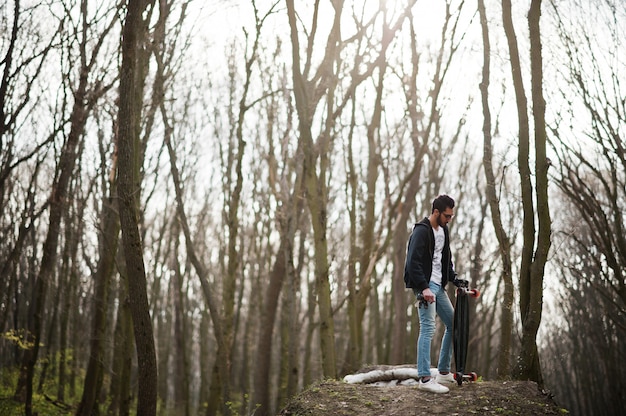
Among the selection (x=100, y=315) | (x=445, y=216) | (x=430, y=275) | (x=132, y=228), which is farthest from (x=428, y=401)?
(x=100, y=315)

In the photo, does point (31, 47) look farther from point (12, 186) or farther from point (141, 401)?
point (141, 401)

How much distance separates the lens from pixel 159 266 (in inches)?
977

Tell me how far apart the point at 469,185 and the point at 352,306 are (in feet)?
47.2

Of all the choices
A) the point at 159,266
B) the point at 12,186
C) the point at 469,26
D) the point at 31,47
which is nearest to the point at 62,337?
the point at 12,186

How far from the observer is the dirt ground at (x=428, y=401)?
648 cm

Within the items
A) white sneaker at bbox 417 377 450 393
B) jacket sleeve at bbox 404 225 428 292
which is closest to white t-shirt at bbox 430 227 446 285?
jacket sleeve at bbox 404 225 428 292

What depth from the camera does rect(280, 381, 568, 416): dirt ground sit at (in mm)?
6484

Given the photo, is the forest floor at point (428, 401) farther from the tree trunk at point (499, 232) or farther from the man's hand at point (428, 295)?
the tree trunk at point (499, 232)

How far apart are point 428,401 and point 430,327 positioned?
721 mm

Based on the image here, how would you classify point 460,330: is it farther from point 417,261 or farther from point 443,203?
point 443,203

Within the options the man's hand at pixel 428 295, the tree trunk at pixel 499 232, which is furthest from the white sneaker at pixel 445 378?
the tree trunk at pixel 499 232

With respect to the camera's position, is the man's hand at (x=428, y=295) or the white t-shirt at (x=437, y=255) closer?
the man's hand at (x=428, y=295)

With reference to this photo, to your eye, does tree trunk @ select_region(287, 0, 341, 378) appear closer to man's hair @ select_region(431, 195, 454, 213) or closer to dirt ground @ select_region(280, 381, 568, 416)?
dirt ground @ select_region(280, 381, 568, 416)

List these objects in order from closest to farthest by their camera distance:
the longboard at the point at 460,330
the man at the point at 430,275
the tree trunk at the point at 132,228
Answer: the man at the point at 430,275 → the longboard at the point at 460,330 → the tree trunk at the point at 132,228
